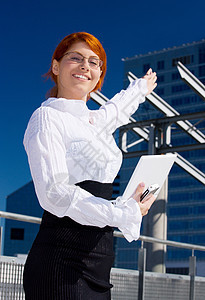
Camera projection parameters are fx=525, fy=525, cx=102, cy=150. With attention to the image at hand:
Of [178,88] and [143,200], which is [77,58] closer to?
[143,200]

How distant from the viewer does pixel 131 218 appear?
152cm

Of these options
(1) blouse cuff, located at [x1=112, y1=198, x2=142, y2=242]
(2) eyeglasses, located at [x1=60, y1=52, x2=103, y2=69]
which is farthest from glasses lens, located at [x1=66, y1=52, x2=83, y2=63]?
(1) blouse cuff, located at [x1=112, y1=198, x2=142, y2=242]

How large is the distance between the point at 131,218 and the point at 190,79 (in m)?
9.38

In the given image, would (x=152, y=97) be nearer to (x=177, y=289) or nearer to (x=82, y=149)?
(x=177, y=289)

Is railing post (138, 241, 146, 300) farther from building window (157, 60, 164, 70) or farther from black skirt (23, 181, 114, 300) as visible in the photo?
building window (157, 60, 164, 70)

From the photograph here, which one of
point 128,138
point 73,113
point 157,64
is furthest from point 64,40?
point 157,64

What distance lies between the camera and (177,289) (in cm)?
529

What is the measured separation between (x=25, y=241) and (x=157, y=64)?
9131 cm

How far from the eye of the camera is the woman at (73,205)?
147cm

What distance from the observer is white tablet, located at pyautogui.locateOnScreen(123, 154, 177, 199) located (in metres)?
1.62

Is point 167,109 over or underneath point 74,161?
over

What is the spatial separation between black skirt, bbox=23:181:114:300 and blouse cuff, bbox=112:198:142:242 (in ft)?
0.31

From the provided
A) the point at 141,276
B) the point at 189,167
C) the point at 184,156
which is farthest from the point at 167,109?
the point at 184,156

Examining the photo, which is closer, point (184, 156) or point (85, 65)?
point (85, 65)
